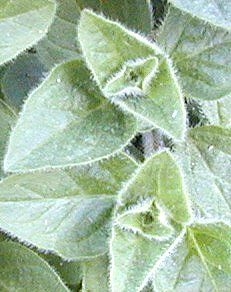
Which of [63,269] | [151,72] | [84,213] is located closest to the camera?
[151,72]

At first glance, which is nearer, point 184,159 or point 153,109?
point 153,109

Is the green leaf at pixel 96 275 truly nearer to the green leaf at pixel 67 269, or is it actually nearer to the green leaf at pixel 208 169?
the green leaf at pixel 67 269

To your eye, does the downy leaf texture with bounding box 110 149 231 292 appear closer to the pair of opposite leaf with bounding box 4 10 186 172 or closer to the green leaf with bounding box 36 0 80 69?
the pair of opposite leaf with bounding box 4 10 186 172

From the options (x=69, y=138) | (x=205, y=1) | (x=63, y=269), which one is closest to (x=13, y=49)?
(x=69, y=138)

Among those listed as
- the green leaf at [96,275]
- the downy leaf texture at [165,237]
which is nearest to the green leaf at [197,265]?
the downy leaf texture at [165,237]

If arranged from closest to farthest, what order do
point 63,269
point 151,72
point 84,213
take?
1. point 151,72
2. point 84,213
3. point 63,269

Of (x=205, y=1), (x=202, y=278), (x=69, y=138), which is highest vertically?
(x=205, y=1)

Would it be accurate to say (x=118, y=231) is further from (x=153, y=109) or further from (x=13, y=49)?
(x=13, y=49)

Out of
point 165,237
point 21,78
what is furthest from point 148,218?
point 21,78
